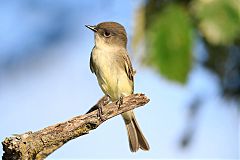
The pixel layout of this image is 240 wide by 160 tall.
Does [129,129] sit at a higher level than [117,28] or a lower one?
lower

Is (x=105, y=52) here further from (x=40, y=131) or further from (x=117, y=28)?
(x=40, y=131)

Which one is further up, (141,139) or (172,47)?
(172,47)

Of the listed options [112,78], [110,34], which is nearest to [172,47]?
[112,78]

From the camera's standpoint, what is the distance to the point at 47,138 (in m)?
1.77

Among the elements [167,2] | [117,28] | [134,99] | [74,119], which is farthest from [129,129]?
[167,2]

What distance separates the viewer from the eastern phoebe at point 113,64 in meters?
3.09

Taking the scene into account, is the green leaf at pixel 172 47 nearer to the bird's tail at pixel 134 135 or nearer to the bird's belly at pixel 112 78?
the bird's belly at pixel 112 78

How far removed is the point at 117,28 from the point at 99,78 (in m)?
0.41

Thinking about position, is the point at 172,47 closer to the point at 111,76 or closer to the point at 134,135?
the point at 111,76

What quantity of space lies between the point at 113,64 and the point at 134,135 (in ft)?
2.08

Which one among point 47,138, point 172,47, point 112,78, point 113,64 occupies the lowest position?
point 47,138

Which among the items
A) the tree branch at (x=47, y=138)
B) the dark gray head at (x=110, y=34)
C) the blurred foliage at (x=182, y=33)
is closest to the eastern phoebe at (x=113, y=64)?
the dark gray head at (x=110, y=34)

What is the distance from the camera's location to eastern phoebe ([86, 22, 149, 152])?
309 cm

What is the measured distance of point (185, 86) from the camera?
958 mm
